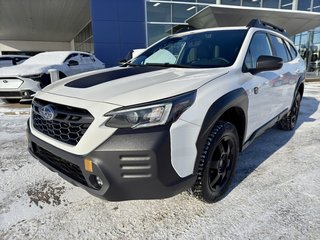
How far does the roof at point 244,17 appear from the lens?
12.6m

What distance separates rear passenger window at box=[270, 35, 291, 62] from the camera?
145 inches

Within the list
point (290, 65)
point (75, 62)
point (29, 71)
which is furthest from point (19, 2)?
point (290, 65)

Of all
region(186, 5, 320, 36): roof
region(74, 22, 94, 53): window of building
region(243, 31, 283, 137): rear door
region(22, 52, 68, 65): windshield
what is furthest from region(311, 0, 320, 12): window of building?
region(243, 31, 283, 137): rear door

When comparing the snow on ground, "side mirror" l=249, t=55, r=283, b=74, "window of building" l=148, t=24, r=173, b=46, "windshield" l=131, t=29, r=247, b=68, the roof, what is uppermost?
the roof

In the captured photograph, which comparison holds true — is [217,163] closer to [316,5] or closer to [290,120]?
[290,120]

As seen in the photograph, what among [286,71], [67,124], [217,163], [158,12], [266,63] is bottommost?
[217,163]

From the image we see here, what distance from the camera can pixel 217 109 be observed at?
2.07 meters

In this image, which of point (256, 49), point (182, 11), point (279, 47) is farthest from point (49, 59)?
point (182, 11)

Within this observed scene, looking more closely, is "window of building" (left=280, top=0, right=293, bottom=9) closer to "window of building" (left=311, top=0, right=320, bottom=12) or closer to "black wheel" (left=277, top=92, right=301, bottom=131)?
"window of building" (left=311, top=0, right=320, bottom=12)

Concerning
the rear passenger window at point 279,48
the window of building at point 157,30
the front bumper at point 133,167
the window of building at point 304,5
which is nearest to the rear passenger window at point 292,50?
the rear passenger window at point 279,48

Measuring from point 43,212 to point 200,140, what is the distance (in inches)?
61.0

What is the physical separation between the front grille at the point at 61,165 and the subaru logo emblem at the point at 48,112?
1.02 ft

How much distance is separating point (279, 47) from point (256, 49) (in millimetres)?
1139

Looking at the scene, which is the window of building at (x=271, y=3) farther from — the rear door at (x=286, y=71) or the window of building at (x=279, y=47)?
the window of building at (x=279, y=47)
